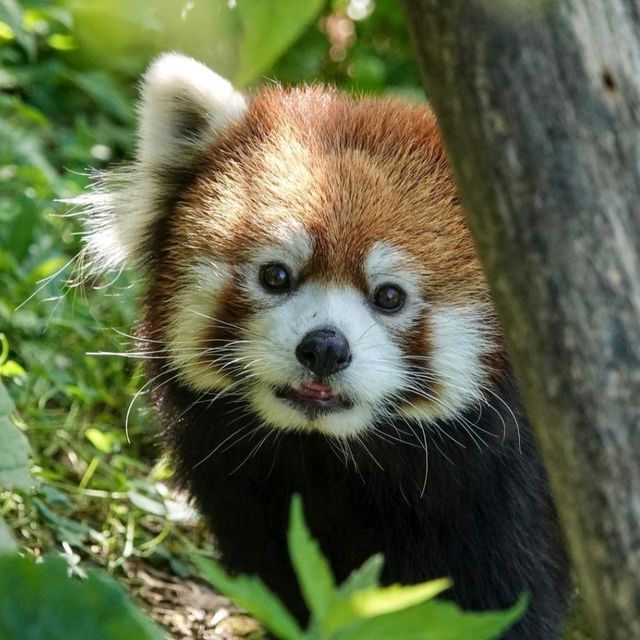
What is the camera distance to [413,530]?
10.5 ft

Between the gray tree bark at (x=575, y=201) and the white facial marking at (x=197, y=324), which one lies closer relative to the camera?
the gray tree bark at (x=575, y=201)

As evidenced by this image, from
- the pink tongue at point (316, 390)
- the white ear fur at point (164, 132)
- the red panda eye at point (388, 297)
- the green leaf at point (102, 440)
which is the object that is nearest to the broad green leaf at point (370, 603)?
the pink tongue at point (316, 390)

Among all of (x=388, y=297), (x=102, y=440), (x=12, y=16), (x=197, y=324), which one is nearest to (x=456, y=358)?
(x=388, y=297)

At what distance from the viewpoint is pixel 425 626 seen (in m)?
1.37

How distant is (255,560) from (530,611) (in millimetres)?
812

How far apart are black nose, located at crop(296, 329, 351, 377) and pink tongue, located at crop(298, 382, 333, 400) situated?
7 centimetres

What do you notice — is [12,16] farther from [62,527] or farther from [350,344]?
[350,344]

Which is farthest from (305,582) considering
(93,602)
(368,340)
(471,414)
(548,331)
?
(471,414)

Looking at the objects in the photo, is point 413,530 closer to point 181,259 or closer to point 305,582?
point 181,259

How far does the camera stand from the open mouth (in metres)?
2.90

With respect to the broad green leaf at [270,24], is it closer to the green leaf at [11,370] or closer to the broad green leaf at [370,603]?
the broad green leaf at [370,603]

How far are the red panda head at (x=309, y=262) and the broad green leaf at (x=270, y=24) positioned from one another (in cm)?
138

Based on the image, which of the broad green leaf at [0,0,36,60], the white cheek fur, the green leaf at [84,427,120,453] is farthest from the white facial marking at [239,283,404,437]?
the broad green leaf at [0,0,36,60]

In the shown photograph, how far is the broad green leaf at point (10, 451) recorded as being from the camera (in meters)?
2.32
